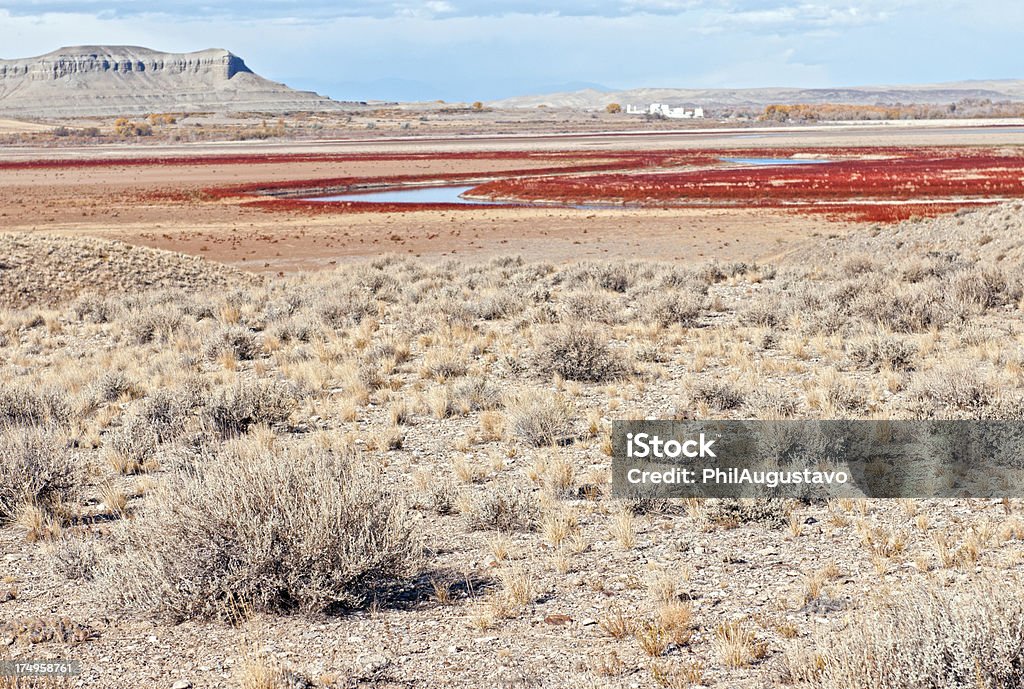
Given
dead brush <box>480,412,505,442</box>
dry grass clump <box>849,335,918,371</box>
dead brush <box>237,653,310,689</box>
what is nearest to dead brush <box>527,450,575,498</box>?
dead brush <box>480,412,505,442</box>

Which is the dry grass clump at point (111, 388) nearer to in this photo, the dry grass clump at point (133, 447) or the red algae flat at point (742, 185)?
the dry grass clump at point (133, 447)

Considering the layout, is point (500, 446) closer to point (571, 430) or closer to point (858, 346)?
point (571, 430)

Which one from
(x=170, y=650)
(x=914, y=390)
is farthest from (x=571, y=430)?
(x=170, y=650)

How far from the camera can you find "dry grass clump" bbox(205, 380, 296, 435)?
368 inches

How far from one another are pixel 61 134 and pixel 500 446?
159 metres

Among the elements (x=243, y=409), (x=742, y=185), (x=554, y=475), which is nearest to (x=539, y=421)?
(x=554, y=475)

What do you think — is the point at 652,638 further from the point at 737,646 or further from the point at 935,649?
the point at 935,649

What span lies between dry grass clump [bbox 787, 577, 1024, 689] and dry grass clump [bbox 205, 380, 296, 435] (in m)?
6.53

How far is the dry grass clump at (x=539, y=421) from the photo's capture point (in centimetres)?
874

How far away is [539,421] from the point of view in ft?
28.8

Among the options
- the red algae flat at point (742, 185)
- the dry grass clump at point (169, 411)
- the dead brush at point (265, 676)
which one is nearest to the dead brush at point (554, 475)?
the dead brush at point (265, 676)

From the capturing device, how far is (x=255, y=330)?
16281 mm

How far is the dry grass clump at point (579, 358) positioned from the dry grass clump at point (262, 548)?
18.3 feet
